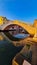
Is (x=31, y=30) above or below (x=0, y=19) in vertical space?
below

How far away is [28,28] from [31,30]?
94 cm

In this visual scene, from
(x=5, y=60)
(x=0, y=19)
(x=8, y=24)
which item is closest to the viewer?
(x=5, y=60)

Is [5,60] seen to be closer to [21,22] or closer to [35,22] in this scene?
[35,22]

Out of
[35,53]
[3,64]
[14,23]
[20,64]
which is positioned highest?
[14,23]

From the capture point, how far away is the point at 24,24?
26.2 metres

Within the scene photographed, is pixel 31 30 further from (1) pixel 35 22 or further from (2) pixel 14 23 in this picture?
(2) pixel 14 23

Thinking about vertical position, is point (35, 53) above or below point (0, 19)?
below

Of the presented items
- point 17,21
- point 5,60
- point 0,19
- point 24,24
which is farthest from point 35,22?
point 0,19

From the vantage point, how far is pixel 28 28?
2570cm

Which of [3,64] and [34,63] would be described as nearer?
[34,63]

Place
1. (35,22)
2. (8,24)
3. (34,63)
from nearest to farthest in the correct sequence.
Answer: (34,63) < (35,22) < (8,24)

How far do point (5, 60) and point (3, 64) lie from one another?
0.65m

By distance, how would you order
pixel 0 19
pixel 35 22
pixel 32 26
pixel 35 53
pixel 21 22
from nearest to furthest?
pixel 35 53, pixel 35 22, pixel 32 26, pixel 21 22, pixel 0 19

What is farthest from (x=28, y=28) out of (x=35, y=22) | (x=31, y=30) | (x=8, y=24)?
(x=8, y=24)
